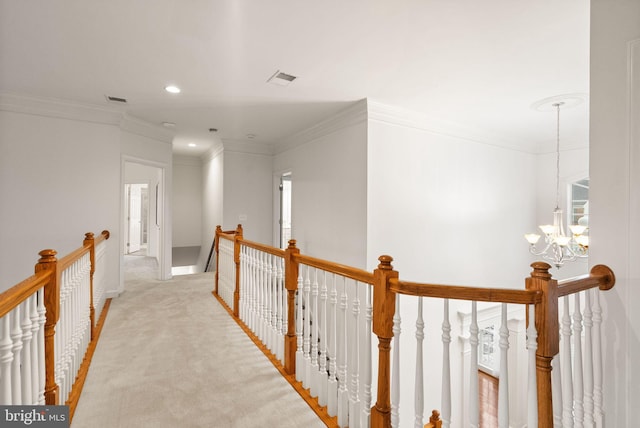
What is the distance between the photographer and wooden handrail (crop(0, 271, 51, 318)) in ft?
3.90

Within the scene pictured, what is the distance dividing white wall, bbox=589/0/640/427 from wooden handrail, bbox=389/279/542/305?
3.06ft

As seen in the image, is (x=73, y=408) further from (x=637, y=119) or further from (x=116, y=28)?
(x=637, y=119)

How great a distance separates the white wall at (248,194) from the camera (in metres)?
6.36

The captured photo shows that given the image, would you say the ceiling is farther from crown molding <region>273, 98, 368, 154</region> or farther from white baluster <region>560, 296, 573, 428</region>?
white baluster <region>560, 296, 573, 428</region>

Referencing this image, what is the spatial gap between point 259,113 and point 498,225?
14.8 feet

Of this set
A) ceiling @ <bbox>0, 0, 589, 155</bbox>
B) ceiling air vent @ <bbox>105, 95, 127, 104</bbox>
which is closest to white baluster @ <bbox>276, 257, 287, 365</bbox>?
ceiling @ <bbox>0, 0, 589, 155</bbox>

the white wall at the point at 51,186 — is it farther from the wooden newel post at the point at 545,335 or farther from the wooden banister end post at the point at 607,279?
the wooden banister end post at the point at 607,279

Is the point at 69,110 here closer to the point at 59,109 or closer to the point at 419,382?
the point at 59,109

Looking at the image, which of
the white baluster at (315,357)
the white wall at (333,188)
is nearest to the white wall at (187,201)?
the white wall at (333,188)

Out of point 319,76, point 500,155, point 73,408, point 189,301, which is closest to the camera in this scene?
point 73,408

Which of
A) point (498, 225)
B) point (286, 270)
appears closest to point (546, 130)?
point (498, 225)

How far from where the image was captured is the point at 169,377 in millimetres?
2479

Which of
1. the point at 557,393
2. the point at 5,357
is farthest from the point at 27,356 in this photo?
the point at 557,393

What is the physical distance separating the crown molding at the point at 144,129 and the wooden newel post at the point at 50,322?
3.48m
